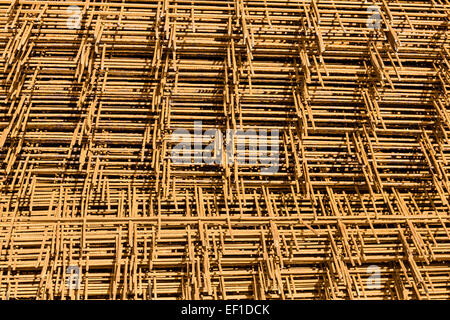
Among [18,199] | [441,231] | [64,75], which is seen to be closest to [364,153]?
[441,231]

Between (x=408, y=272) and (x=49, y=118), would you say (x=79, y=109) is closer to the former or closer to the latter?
(x=49, y=118)

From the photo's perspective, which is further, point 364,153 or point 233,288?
point 364,153

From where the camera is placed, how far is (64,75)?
10.2ft

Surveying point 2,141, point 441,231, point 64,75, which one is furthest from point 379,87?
point 2,141

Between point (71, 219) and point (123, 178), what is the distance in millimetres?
465

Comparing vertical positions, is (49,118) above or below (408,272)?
above

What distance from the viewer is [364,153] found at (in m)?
3.09

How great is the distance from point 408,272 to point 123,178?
6.90 ft

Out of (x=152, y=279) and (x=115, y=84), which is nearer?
(x=152, y=279)

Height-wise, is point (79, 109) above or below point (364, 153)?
above
